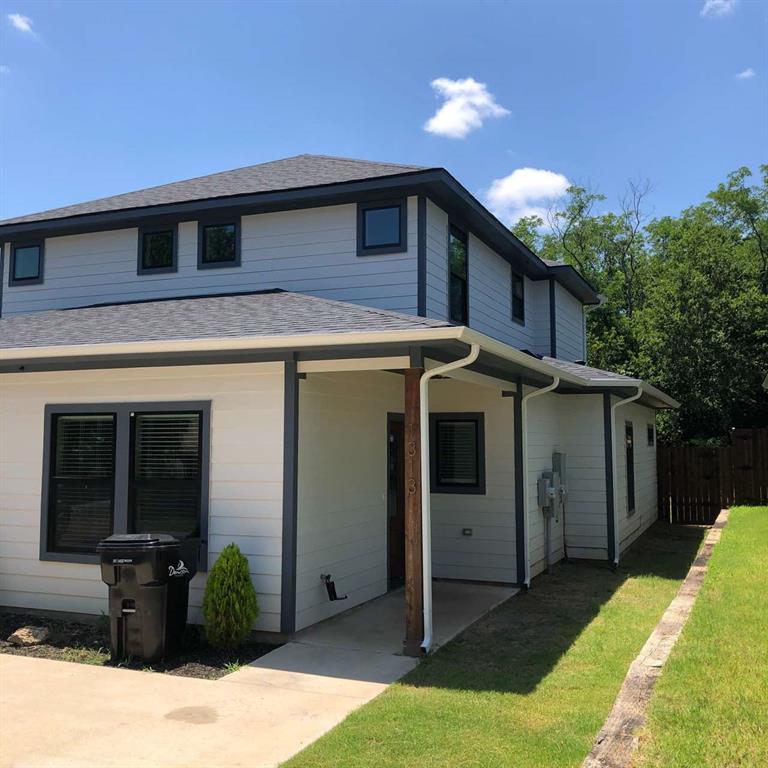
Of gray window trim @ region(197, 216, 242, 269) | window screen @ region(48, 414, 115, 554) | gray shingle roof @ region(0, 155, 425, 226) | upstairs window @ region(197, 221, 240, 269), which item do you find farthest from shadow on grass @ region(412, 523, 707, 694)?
upstairs window @ region(197, 221, 240, 269)

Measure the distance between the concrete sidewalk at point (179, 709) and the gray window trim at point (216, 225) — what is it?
18.4 ft

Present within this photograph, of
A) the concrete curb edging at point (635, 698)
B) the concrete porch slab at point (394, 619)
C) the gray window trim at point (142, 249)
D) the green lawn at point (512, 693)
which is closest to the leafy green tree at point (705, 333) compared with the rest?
the green lawn at point (512, 693)

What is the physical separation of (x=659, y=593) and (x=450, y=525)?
2.70 m

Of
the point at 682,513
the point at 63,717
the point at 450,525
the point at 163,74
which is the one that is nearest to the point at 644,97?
the point at 682,513

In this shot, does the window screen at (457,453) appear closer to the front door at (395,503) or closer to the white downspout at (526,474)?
the white downspout at (526,474)

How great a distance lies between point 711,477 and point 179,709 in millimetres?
14797

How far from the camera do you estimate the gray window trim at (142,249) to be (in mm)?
10328

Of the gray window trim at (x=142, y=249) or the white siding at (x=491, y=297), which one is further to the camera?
the white siding at (x=491, y=297)

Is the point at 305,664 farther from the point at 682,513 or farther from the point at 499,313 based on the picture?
the point at 682,513

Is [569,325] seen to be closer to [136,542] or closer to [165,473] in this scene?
[165,473]

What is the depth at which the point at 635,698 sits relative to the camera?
438 centimetres

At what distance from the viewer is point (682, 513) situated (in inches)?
663

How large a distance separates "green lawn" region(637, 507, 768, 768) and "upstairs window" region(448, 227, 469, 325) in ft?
15.0

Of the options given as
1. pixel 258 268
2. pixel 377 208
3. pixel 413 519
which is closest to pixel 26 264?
pixel 258 268
